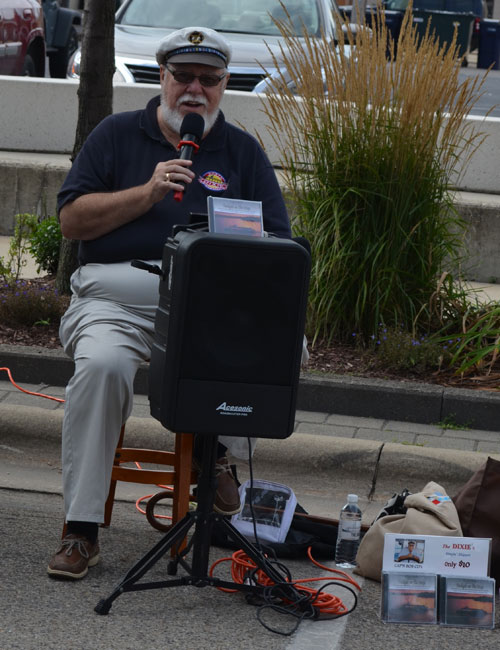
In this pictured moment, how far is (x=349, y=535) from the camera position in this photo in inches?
164

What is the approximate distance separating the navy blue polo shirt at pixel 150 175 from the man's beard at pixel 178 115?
63 millimetres

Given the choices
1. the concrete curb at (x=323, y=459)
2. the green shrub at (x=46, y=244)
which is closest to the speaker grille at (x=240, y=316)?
the concrete curb at (x=323, y=459)

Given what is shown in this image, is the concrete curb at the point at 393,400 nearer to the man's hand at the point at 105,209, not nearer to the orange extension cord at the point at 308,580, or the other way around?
the orange extension cord at the point at 308,580

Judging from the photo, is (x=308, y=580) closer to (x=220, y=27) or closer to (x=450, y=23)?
(x=220, y=27)

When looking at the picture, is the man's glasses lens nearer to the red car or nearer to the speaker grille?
the speaker grille

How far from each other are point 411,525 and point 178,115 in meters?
1.69

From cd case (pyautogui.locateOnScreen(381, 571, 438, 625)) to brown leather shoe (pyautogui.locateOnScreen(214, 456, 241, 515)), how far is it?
74cm

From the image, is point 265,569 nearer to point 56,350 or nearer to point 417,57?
point 56,350

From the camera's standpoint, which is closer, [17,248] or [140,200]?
[140,200]

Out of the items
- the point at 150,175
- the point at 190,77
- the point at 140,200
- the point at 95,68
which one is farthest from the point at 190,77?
the point at 95,68

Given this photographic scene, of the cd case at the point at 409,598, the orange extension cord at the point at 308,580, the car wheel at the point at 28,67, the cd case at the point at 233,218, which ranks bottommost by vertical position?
the orange extension cord at the point at 308,580

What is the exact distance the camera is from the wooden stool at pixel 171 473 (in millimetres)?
3963

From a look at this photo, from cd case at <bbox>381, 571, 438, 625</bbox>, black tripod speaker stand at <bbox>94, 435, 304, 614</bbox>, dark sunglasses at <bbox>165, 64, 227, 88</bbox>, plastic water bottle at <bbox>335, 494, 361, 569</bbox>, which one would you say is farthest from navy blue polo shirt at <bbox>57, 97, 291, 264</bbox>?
cd case at <bbox>381, 571, 438, 625</bbox>

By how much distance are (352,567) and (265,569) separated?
0.59 m
